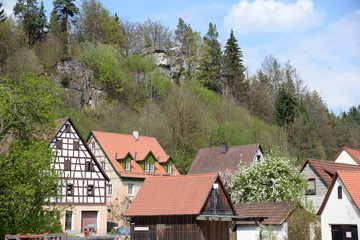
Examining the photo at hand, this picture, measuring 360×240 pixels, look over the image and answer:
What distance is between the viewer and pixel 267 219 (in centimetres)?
3070

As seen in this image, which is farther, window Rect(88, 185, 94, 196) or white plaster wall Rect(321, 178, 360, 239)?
window Rect(88, 185, 94, 196)

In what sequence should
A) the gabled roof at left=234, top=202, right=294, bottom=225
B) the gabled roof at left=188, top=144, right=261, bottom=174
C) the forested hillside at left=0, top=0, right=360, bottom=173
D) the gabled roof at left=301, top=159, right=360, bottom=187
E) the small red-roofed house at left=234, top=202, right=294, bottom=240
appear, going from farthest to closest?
the forested hillside at left=0, top=0, right=360, bottom=173, the gabled roof at left=188, top=144, right=261, bottom=174, the gabled roof at left=301, top=159, right=360, bottom=187, the gabled roof at left=234, top=202, right=294, bottom=225, the small red-roofed house at left=234, top=202, right=294, bottom=240

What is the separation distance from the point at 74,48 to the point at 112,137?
91.0 feet

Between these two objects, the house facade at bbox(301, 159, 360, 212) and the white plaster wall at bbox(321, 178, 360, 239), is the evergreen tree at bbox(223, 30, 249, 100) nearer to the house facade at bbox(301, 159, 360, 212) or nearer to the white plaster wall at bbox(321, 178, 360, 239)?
the house facade at bbox(301, 159, 360, 212)

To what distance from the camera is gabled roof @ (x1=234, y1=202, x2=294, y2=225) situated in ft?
98.7

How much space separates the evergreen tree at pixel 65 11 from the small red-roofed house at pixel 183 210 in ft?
160

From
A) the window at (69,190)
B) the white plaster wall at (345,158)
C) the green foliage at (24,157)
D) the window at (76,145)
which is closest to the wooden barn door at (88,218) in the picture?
the window at (69,190)

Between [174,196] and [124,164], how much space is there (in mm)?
15095

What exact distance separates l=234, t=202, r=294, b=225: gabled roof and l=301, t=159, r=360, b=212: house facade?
6.91m

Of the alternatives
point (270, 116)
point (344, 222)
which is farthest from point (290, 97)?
point (344, 222)

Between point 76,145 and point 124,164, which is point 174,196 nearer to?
point 76,145

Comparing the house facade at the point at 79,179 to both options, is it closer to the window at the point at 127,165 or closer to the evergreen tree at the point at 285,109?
the window at the point at 127,165

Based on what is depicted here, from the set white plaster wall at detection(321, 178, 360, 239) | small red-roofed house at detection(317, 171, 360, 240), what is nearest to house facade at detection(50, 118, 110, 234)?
white plaster wall at detection(321, 178, 360, 239)

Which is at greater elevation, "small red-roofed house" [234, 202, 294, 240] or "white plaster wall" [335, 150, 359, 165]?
"white plaster wall" [335, 150, 359, 165]
